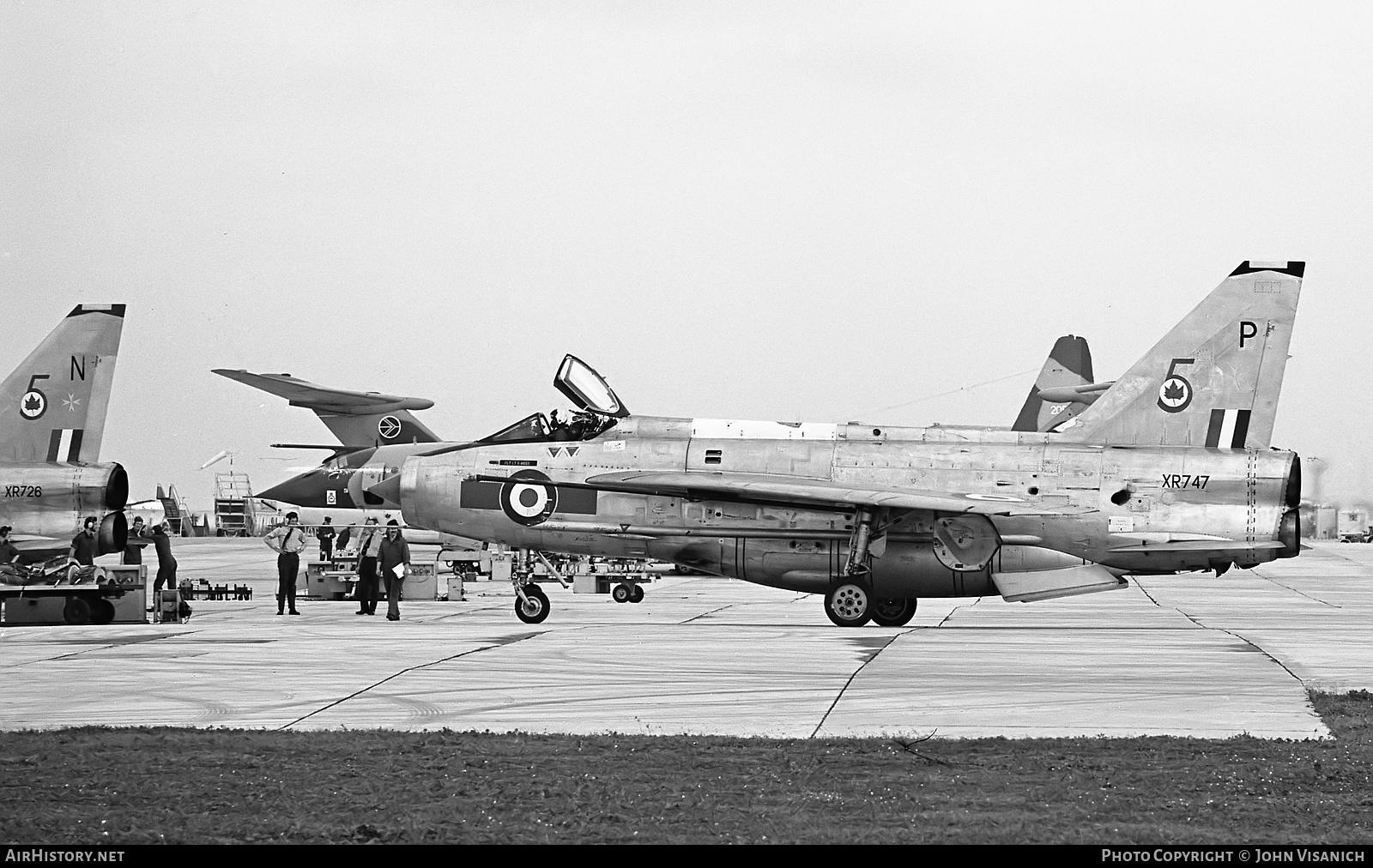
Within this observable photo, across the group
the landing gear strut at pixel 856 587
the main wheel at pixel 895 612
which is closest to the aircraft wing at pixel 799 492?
the landing gear strut at pixel 856 587

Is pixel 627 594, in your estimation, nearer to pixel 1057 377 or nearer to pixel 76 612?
pixel 76 612

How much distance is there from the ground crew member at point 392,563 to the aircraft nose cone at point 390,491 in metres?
1.88

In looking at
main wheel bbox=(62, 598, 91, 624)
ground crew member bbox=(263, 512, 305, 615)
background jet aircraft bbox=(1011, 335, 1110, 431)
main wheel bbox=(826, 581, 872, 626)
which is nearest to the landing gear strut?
main wheel bbox=(826, 581, 872, 626)

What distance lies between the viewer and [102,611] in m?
Answer: 19.8

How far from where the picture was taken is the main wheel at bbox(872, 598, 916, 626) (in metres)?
19.2

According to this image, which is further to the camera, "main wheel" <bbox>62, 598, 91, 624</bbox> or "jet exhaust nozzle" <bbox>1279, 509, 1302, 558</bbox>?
"main wheel" <bbox>62, 598, 91, 624</bbox>

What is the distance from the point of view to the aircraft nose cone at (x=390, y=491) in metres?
20.2

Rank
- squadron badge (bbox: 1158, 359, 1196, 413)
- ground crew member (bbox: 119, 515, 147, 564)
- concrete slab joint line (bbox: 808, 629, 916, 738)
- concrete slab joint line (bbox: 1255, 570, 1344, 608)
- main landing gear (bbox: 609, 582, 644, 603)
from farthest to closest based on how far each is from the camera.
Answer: main landing gear (bbox: 609, 582, 644, 603)
concrete slab joint line (bbox: 1255, 570, 1344, 608)
ground crew member (bbox: 119, 515, 147, 564)
squadron badge (bbox: 1158, 359, 1196, 413)
concrete slab joint line (bbox: 808, 629, 916, 738)

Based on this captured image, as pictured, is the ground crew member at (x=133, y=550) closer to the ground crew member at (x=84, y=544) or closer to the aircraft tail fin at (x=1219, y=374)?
the ground crew member at (x=84, y=544)

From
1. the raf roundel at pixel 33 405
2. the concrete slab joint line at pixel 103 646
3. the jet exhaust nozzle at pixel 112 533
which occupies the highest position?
the raf roundel at pixel 33 405

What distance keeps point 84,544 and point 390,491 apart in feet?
14.4

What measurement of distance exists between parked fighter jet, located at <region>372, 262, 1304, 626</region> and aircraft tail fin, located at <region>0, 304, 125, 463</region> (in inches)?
214

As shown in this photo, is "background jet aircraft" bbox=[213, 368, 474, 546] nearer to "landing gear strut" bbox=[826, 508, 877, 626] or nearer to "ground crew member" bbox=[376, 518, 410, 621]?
"ground crew member" bbox=[376, 518, 410, 621]
